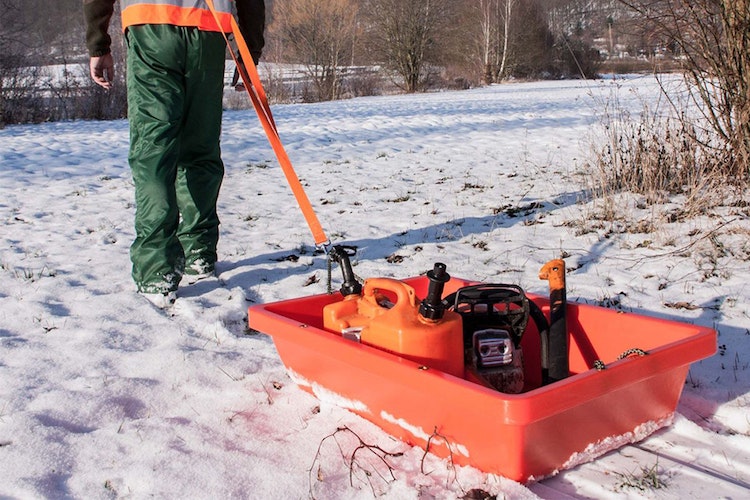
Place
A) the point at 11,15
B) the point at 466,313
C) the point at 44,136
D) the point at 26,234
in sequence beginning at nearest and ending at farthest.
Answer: the point at 466,313 → the point at 26,234 → the point at 44,136 → the point at 11,15

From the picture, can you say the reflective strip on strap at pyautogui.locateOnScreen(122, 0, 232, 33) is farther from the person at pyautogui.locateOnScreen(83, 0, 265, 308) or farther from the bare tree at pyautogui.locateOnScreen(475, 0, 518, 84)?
the bare tree at pyautogui.locateOnScreen(475, 0, 518, 84)

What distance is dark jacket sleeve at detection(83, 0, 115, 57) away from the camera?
3.38 meters

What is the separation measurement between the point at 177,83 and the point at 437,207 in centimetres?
286

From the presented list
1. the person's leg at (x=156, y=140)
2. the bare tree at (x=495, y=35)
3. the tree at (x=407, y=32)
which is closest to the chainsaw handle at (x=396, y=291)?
the person's leg at (x=156, y=140)

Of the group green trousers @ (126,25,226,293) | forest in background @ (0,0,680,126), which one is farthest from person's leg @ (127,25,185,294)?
forest in background @ (0,0,680,126)

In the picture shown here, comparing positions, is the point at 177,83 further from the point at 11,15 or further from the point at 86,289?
the point at 11,15

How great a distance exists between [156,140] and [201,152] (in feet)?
1.16

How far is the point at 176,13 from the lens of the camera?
10.7 ft

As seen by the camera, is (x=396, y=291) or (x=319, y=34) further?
(x=319, y=34)

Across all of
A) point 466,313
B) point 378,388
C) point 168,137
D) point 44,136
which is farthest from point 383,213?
point 44,136

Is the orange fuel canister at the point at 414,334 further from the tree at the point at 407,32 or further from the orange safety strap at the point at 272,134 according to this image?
the tree at the point at 407,32

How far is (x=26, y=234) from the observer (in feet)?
16.3

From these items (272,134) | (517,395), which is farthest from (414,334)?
(272,134)

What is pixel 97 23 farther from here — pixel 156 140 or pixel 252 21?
pixel 252 21
